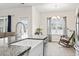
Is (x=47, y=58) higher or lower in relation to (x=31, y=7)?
lower

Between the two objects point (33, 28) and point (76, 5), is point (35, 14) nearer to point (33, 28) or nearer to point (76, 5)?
point (33, 28)

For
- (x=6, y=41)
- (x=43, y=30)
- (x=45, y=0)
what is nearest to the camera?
(x=45, y=0)

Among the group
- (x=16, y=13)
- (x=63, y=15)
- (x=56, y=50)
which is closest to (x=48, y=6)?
(x=63, y=15)

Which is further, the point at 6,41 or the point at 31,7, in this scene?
the point at 6,41

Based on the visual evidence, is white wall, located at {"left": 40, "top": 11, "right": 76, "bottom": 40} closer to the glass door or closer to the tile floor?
the tile floor

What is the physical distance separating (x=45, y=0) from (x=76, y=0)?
0.70ft

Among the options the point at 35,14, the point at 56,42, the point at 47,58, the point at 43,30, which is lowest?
the point at 47,58

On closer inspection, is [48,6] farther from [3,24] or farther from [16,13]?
[3,24]

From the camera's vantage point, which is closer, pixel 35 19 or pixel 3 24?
A: pixel 3 24

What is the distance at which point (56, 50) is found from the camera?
894mm

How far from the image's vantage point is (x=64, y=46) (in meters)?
0.93

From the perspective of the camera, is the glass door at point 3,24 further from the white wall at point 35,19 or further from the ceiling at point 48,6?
the white wall at point 35,19

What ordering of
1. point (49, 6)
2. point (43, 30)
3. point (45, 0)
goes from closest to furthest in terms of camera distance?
point (45, 0) < point (49, 6) < point (43, 30)

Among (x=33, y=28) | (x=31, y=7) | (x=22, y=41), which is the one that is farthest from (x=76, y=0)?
(x=22, y=41)
